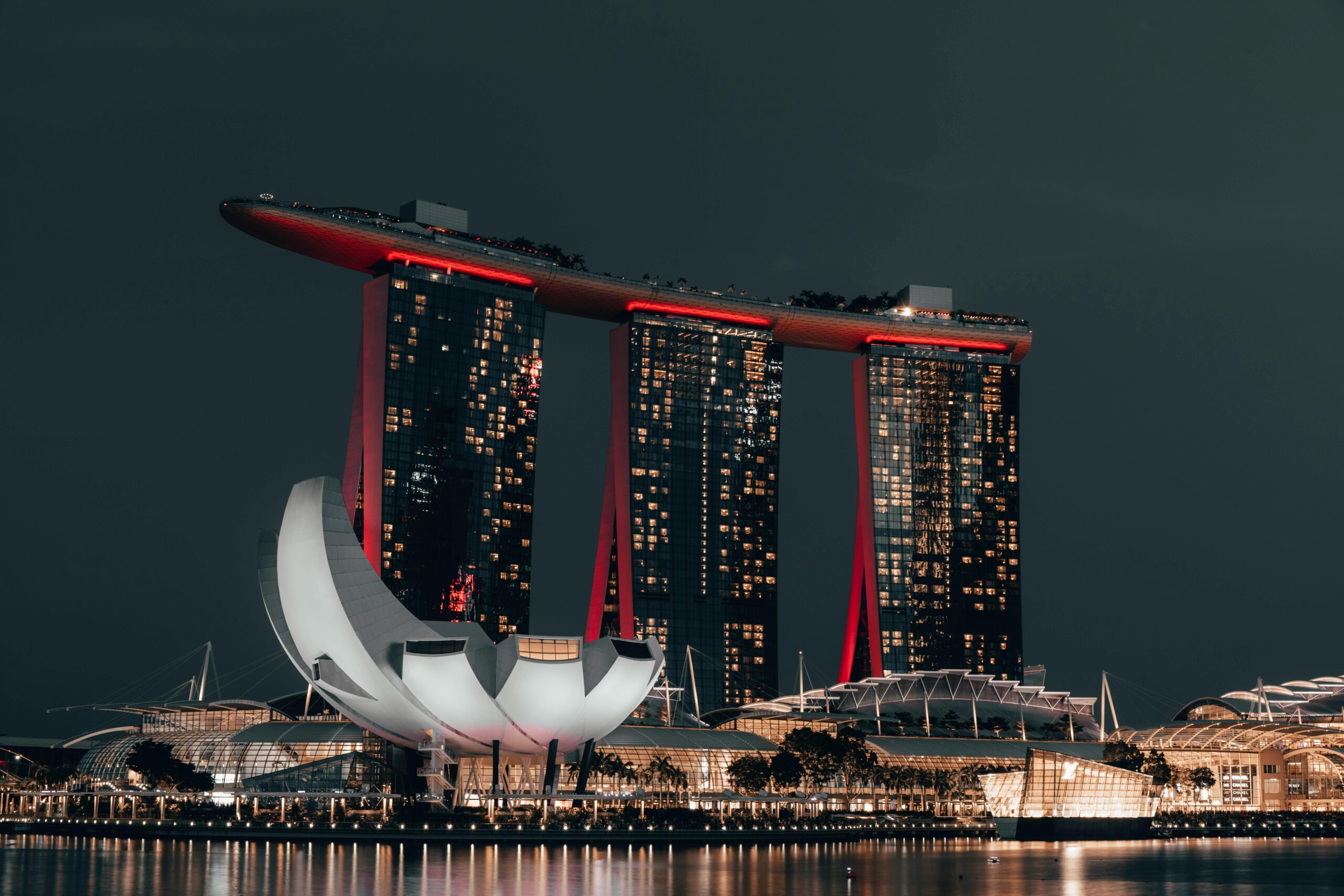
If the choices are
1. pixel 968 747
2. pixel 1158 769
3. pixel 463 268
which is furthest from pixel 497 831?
pixel 463 268

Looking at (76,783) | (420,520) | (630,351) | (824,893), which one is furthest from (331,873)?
(630,351)

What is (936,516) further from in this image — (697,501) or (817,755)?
(817,755)

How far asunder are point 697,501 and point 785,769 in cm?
6070

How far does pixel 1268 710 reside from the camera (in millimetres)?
164125

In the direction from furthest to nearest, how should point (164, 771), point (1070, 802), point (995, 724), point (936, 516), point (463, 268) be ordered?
point (936, 516) < point (463, 268) < point (995, 724) < point (164, 771) < point (1070, 802)

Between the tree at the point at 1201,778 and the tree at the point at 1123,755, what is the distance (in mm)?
5362

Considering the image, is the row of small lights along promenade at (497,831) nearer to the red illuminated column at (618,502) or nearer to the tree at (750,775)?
the tree at (750,775)

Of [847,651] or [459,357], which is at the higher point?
[459,357]

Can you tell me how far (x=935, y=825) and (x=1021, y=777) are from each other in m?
7.76

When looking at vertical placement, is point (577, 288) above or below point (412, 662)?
above

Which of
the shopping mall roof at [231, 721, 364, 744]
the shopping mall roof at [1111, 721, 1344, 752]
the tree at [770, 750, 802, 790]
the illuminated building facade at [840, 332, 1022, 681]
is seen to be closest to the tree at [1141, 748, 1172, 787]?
the shopping mall roof at [1111, 721, 1344, 752]

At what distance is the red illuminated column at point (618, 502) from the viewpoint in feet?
543

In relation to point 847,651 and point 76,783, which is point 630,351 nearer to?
point 847,651

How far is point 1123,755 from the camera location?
5399 inches
